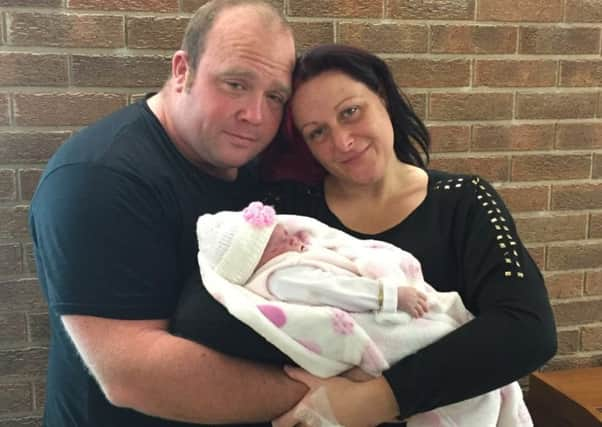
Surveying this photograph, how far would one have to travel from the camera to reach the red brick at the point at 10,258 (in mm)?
1773

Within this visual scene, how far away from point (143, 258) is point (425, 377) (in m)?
0.53

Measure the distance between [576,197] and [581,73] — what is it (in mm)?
413

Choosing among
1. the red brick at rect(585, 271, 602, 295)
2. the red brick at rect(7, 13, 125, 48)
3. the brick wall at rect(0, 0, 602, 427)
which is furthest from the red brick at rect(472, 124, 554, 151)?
the red brick at rect(7, 13, 125, 48)

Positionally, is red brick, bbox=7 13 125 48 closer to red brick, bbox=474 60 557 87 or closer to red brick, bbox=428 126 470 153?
red brick, bbox=428 126 470 153

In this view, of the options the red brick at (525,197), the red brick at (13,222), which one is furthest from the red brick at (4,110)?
the red brick at (525,197)

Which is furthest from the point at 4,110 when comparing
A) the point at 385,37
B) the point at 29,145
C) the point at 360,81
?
the point at 385,37

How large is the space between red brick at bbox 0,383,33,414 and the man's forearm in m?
0.89

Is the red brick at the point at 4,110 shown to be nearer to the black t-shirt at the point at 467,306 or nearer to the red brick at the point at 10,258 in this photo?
the red brick at the point at 10,258

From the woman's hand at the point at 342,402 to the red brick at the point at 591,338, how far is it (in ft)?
4.77

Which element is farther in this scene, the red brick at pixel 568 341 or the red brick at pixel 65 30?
the red brick at pixel 568 341

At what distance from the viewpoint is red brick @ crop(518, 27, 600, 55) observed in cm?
208

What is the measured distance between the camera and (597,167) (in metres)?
2.22

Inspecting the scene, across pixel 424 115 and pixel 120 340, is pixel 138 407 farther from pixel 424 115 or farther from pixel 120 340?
pixel 424 115

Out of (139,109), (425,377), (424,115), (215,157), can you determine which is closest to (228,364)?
(425,377)
